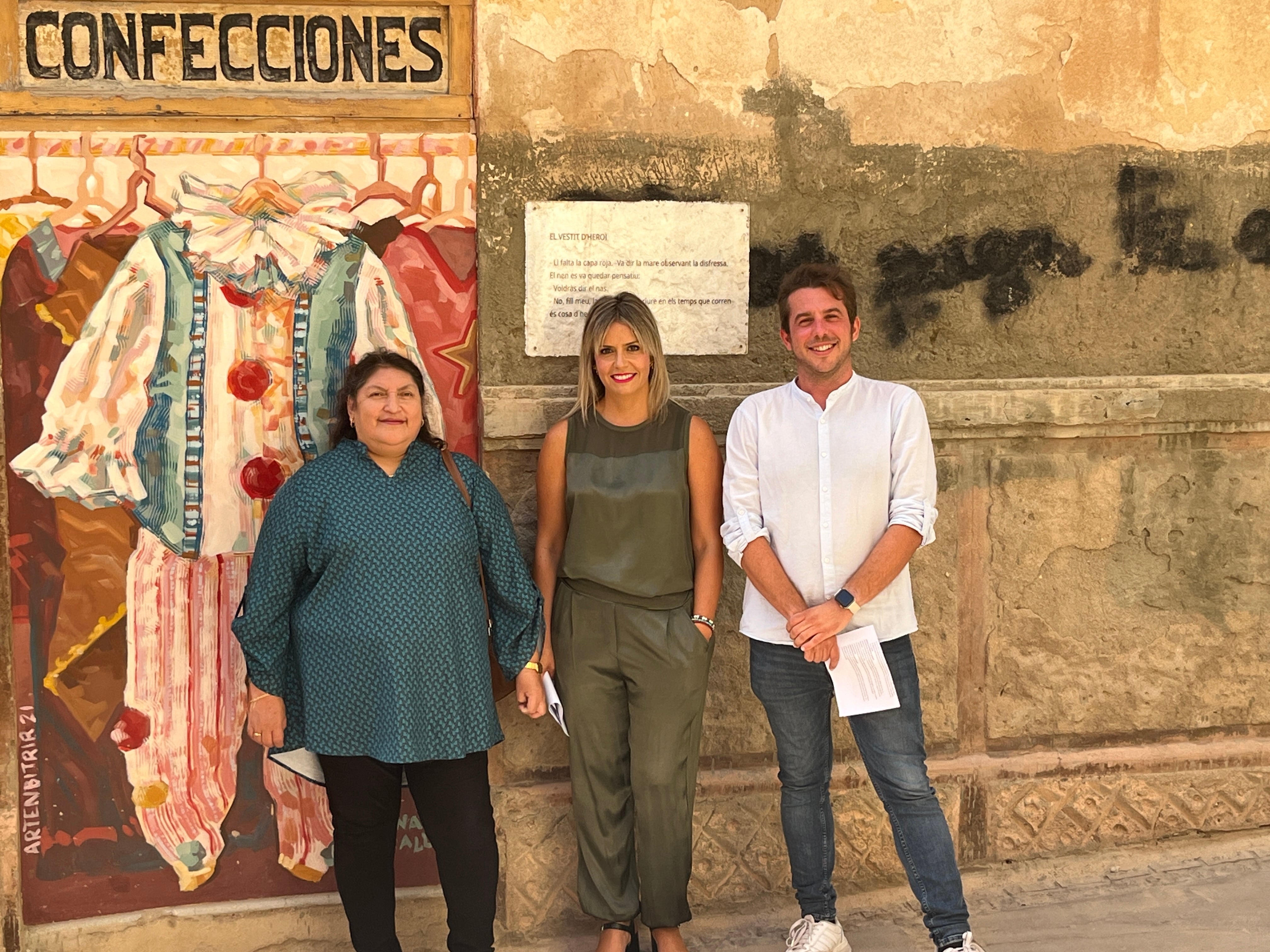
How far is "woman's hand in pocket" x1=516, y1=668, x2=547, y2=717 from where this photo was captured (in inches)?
120

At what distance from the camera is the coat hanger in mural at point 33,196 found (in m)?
3.15

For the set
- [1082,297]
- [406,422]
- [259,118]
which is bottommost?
[406,422]

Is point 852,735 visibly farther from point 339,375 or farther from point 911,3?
point 911,3

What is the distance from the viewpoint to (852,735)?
3.67m

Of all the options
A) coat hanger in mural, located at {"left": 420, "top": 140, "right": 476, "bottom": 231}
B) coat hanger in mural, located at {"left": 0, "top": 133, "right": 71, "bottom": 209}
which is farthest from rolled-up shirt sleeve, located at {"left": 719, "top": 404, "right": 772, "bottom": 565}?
coat hanger in mural, located at {"left": 0, "top": 133, "right": 71, "bottom": 209}

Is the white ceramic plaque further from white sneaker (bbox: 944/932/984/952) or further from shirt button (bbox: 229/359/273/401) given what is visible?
white sneaker (bbox: 944/932/984/952)

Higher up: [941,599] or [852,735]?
[941,599]

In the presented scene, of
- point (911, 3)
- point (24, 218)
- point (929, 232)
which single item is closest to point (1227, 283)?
point (929, 232)

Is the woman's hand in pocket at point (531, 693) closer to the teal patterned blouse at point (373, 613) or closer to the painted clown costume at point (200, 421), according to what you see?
the teal patterned blouse at point (373, 613)

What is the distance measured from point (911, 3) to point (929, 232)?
0.73 meters

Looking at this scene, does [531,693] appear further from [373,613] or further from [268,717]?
[268,717]

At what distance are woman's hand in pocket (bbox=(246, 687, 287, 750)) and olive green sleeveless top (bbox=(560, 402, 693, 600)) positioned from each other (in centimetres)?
88

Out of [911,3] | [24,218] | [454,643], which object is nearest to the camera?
[454,643]

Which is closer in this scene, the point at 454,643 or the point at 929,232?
the point at 454,643
